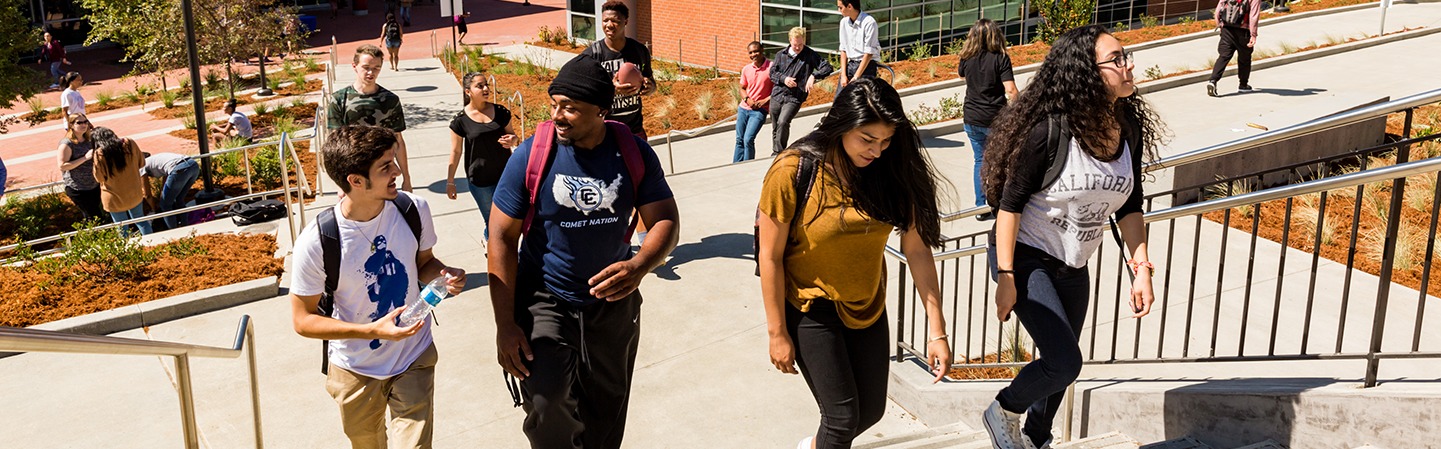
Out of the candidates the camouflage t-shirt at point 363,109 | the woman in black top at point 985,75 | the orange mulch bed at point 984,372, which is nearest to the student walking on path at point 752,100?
the woman in black top at point 985,75

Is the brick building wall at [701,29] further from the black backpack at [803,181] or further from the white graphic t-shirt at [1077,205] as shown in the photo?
the black backpack at [803,181]

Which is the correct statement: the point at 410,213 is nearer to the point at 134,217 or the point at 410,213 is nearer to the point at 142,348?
the point at 142,348

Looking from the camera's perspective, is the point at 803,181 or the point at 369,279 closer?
the point at 803,181

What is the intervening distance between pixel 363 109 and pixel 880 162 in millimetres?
5163

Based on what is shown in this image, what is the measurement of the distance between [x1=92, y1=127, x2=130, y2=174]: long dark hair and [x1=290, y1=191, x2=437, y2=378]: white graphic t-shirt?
331 inches

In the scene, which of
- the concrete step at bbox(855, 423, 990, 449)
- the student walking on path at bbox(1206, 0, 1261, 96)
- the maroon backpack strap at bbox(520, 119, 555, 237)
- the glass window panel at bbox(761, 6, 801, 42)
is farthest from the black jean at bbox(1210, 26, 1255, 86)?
the maroon backpack strap at bbox(520, 119, 555, 237)

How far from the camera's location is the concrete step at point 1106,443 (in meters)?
4.64

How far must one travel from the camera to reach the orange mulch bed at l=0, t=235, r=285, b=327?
8.36 metres

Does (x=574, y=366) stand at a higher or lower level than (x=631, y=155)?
lower

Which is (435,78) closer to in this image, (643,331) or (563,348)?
(643,331)

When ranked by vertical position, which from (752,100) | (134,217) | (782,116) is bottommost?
(134,217)

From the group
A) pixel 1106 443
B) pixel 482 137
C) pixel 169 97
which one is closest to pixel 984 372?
pixel 1106 443

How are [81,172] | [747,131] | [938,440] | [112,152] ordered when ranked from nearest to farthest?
[938,440] < [112,152] < [747,131] < [81,172]

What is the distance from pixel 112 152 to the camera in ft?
38.0
